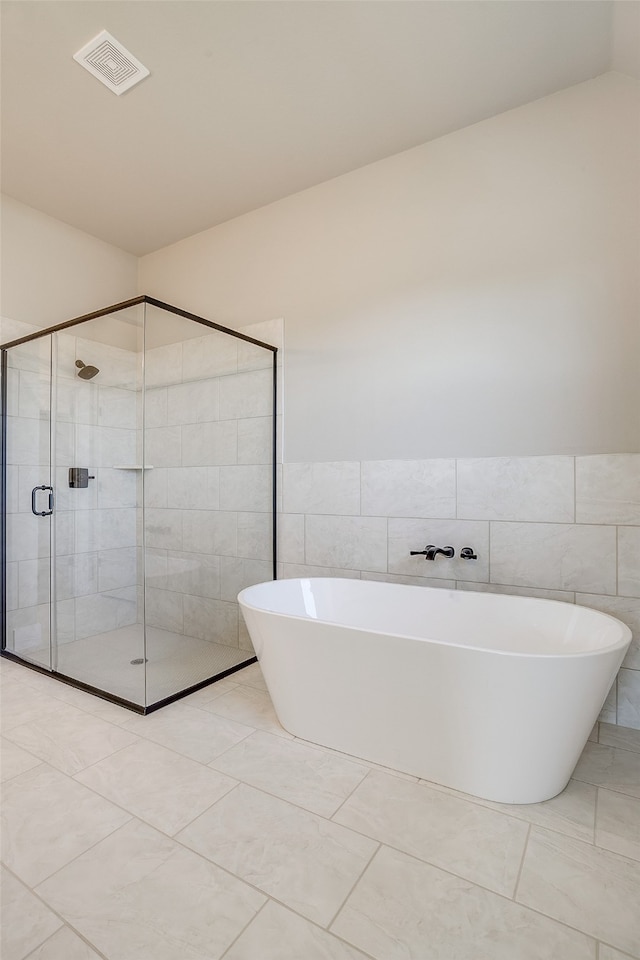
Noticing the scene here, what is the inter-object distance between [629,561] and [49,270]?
3.78 metres

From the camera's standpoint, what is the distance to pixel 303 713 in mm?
Answer: 2012

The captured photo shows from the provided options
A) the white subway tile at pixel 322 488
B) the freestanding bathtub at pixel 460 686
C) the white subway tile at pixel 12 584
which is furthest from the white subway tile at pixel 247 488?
the white subway tile at pixel 12 584

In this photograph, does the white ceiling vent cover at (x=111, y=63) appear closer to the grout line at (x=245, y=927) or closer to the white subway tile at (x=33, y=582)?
the white subway tile at (x=33, y=582)

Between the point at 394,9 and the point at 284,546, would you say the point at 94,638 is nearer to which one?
the point at 284,546

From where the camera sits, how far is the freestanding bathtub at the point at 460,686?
153 cm

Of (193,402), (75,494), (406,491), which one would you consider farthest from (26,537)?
(406,491)

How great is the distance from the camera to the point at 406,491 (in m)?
2.61

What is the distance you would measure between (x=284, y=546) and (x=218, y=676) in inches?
33.2

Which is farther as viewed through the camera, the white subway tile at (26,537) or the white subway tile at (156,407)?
the white subway tile at (26,537)

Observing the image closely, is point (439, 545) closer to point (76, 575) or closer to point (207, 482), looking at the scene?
point (207, 482)

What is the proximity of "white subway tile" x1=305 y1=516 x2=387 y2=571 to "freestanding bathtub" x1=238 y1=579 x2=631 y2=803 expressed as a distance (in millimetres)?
480

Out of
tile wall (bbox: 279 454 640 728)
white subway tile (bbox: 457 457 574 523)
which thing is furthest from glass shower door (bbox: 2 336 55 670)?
white subway tile (bbox: 457 457 574 523)

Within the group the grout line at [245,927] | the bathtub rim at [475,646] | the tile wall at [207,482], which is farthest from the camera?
the tile wall at [207,482]

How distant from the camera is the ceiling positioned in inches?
73.0
